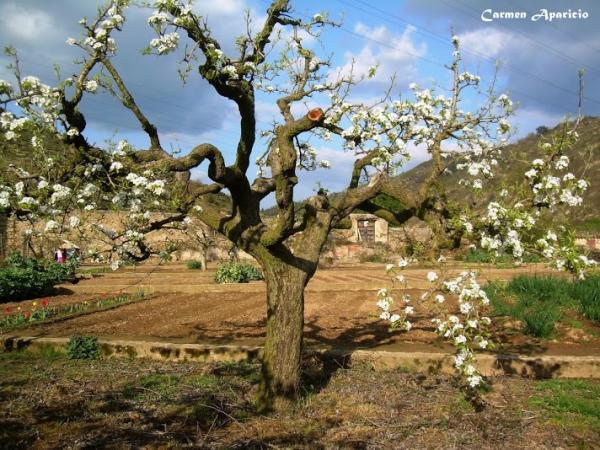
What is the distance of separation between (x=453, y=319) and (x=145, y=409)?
340cm

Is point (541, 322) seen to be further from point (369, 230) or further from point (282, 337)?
point (369, 230)

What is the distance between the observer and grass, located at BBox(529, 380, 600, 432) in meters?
5.26

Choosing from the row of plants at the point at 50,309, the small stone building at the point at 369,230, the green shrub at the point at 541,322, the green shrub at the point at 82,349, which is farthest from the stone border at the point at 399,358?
the small stone building at the point at 369,230

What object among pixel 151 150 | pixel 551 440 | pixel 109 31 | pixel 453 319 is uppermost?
pixel 109 31

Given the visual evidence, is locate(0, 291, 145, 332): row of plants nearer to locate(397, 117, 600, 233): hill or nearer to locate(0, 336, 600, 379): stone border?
locate(0, 336, 600, 379): stone border

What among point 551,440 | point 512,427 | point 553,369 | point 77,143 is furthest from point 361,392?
point 77,143

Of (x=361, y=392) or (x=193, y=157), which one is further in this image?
(x=361, y=392)

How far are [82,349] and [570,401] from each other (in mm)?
6633

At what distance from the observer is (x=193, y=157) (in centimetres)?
492

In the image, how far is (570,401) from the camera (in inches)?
224

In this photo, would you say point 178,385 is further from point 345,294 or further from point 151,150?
point 345,294

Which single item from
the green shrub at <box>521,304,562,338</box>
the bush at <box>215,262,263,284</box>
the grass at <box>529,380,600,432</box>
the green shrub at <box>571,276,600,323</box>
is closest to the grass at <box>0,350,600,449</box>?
the grass at <box>529,380,600,432</box>

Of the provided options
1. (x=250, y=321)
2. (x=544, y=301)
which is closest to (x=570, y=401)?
(x=544, y=301)

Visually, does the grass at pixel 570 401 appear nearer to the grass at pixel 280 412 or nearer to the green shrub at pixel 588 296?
the grass at pixel 280 412
